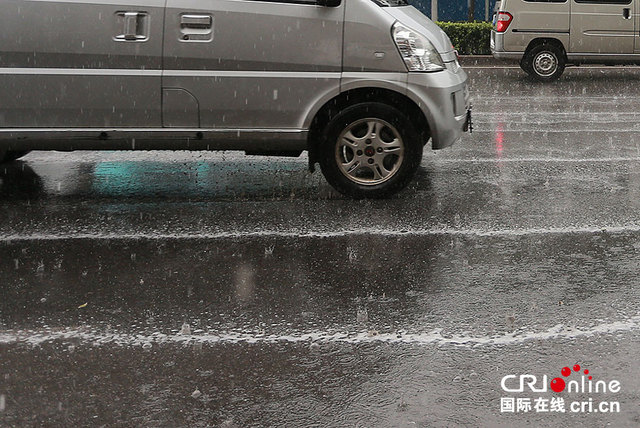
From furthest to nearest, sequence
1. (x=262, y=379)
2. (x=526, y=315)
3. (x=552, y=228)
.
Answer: (x=552, y=228)
(x=526, y=315)
(x=262, y=379)

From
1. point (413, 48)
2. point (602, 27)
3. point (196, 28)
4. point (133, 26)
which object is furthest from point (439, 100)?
point (602, 27)

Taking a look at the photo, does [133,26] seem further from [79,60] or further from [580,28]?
[580,28]

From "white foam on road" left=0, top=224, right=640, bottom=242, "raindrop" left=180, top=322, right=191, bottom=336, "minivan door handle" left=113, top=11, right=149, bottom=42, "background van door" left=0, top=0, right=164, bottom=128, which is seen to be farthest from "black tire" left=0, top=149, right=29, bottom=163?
"raindrop" left=180, top=322, right=191, bottom=336

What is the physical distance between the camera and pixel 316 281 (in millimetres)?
5406

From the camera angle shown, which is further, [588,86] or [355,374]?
[588,86]

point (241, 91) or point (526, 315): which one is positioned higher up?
point (241, 91)

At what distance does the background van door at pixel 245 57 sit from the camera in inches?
→ 281

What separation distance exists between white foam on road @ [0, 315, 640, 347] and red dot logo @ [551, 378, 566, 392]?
0.43 metres

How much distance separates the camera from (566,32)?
17.0 metres

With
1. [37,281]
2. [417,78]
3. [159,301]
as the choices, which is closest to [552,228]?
[417,78]

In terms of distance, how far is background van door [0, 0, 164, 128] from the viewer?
706cm

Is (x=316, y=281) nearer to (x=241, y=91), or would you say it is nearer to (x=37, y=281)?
(x=37, y=281)

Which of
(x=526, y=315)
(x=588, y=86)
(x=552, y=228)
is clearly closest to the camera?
(x=526, y=315)

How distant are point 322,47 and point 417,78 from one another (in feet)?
2.46
